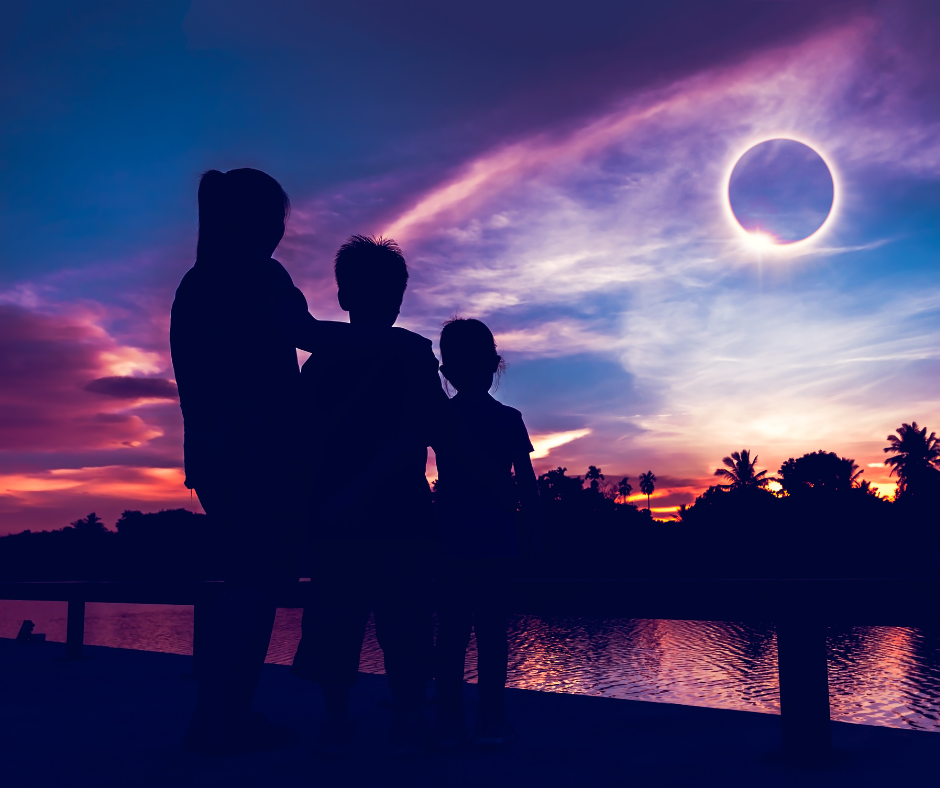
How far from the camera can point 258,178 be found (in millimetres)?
2453

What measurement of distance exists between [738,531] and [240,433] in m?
85.7

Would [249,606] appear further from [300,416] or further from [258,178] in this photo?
[258,178]

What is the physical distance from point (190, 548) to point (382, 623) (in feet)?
288

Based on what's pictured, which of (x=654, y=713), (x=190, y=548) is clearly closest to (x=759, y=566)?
(x=190, y=548)

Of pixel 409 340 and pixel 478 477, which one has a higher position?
pixel 409 340

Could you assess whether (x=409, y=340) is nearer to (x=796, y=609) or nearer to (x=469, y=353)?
(x=469, y=353)

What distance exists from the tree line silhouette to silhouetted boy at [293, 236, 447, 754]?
62516 millimetres

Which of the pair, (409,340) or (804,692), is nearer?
(804,692)

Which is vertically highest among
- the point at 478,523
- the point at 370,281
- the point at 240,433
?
the point at 370,281

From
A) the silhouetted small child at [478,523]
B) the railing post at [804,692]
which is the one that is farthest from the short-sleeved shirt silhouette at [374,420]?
the railing post at [804,692]

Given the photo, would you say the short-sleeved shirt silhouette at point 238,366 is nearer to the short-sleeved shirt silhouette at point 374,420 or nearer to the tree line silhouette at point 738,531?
the short-sleeved shirt silhouette at point 374,420

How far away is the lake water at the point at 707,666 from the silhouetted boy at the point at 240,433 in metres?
5.43

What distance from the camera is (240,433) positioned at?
2.25 m

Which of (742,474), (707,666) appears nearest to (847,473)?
(742,474)
